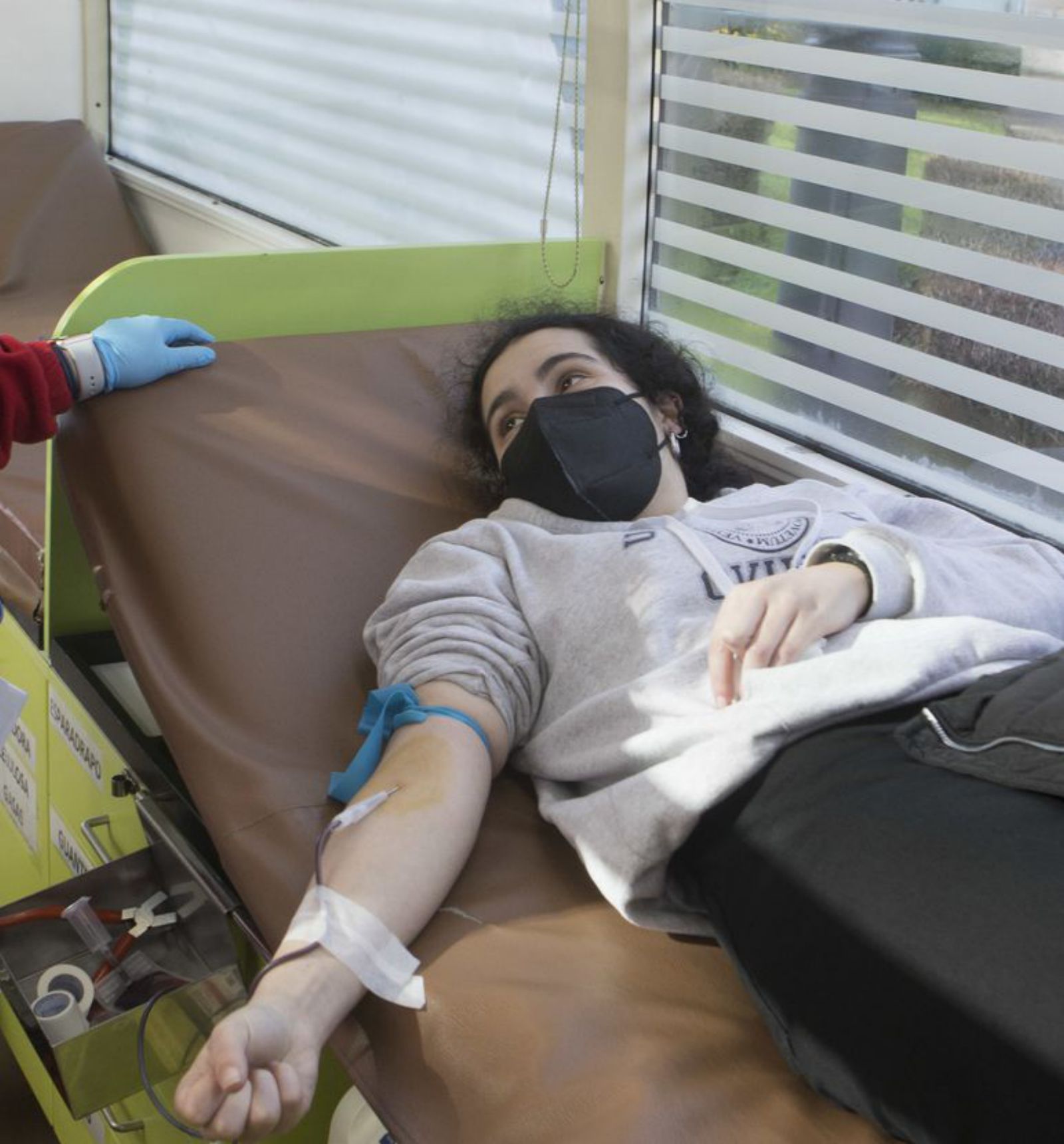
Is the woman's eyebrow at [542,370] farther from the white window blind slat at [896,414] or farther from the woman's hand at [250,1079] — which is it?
the woman's hand at [250,1079]

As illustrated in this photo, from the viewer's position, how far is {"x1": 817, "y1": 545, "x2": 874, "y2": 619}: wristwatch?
1.46 m

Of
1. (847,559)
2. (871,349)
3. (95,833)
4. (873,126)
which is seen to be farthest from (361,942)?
(873,126)

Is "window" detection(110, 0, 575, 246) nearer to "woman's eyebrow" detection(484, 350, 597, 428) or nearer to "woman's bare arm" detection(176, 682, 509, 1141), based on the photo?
"woman's eyebrow" detection(484, 350, 597, 428)

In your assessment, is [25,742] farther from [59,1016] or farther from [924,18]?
[924,18]

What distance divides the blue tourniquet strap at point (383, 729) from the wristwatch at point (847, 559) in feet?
1.37

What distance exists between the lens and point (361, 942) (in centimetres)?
124

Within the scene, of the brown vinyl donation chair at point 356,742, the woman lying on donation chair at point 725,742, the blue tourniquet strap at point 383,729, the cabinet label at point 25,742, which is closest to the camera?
the woman lying on donation chair at point 725,742

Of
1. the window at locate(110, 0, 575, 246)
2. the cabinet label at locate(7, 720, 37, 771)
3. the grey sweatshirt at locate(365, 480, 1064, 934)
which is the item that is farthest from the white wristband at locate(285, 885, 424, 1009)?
the window at locate(110, 0, 575, 246)

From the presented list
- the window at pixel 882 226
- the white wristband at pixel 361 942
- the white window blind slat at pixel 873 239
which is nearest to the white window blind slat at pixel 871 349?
the window at pixel 882 226

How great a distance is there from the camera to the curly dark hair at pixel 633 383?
1.91 m

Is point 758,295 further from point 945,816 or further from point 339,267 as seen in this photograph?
point 945,816

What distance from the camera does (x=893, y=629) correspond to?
1391mm

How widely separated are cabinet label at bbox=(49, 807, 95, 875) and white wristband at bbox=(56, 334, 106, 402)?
25.1 inches

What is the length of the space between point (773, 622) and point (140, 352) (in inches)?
37.2
